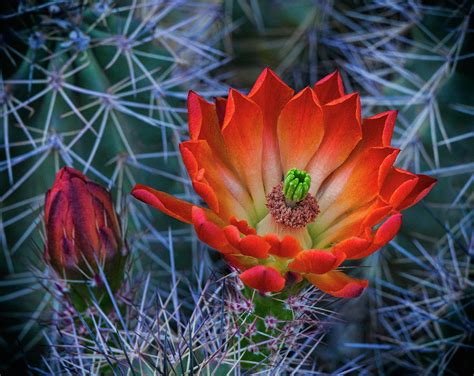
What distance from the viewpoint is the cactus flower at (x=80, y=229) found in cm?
86

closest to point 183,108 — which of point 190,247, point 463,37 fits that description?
point 190,247

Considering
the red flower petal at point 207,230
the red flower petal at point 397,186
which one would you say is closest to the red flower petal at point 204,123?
the red flower petal at point 207,230

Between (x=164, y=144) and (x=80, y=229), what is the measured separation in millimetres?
321

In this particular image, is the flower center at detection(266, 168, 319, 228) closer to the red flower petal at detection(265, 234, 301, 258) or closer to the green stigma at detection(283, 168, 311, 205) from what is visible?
the green stigma at detection(283, 168, 311, 205)

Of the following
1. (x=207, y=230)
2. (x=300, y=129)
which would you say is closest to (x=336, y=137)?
(x=300, y=129)

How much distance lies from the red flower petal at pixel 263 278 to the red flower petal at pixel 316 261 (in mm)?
36

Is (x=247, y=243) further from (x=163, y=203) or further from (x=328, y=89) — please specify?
(x=328, y=89)

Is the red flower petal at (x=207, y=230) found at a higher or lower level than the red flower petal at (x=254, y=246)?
higher

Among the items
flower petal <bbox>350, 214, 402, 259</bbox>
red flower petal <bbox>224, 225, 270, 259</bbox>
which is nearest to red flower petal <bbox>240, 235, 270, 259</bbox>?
red flower petal <bbox>224, 225, 270, 259</bbox>

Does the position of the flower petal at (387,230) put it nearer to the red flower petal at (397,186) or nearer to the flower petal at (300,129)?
the red flower petal at (397,186)

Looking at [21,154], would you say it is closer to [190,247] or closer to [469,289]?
[190,247]

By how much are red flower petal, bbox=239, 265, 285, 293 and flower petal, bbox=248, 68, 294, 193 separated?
244 millimetres

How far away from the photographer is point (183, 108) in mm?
1286

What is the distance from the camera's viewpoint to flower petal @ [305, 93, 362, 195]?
34.1 inches
